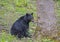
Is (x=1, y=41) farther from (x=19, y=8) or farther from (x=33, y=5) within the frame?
(x=33, y=5)

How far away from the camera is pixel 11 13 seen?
43.9ft

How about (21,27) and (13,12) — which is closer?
(21,27)

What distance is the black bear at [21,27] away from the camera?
30.8 feet

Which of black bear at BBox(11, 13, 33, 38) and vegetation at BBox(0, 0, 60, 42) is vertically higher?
black bear at BBox(11, 13, 33, 38)

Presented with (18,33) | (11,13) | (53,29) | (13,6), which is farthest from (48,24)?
(13,6)

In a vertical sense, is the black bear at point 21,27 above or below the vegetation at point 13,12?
above

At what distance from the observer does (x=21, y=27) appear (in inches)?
373

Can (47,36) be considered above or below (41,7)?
below

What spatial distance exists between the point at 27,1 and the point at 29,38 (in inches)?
257

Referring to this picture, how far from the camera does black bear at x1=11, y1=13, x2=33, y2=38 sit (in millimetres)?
9398

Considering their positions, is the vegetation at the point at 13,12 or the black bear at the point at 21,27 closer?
the black bear at the point at 21,27

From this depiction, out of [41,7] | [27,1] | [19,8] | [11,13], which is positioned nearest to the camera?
[41,7]

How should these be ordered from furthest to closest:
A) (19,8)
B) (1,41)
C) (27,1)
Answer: (27,1) < (19,8) < (1,41)

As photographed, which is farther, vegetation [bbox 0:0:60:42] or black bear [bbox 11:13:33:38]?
vegetation [bbox 0:0:60:42]
